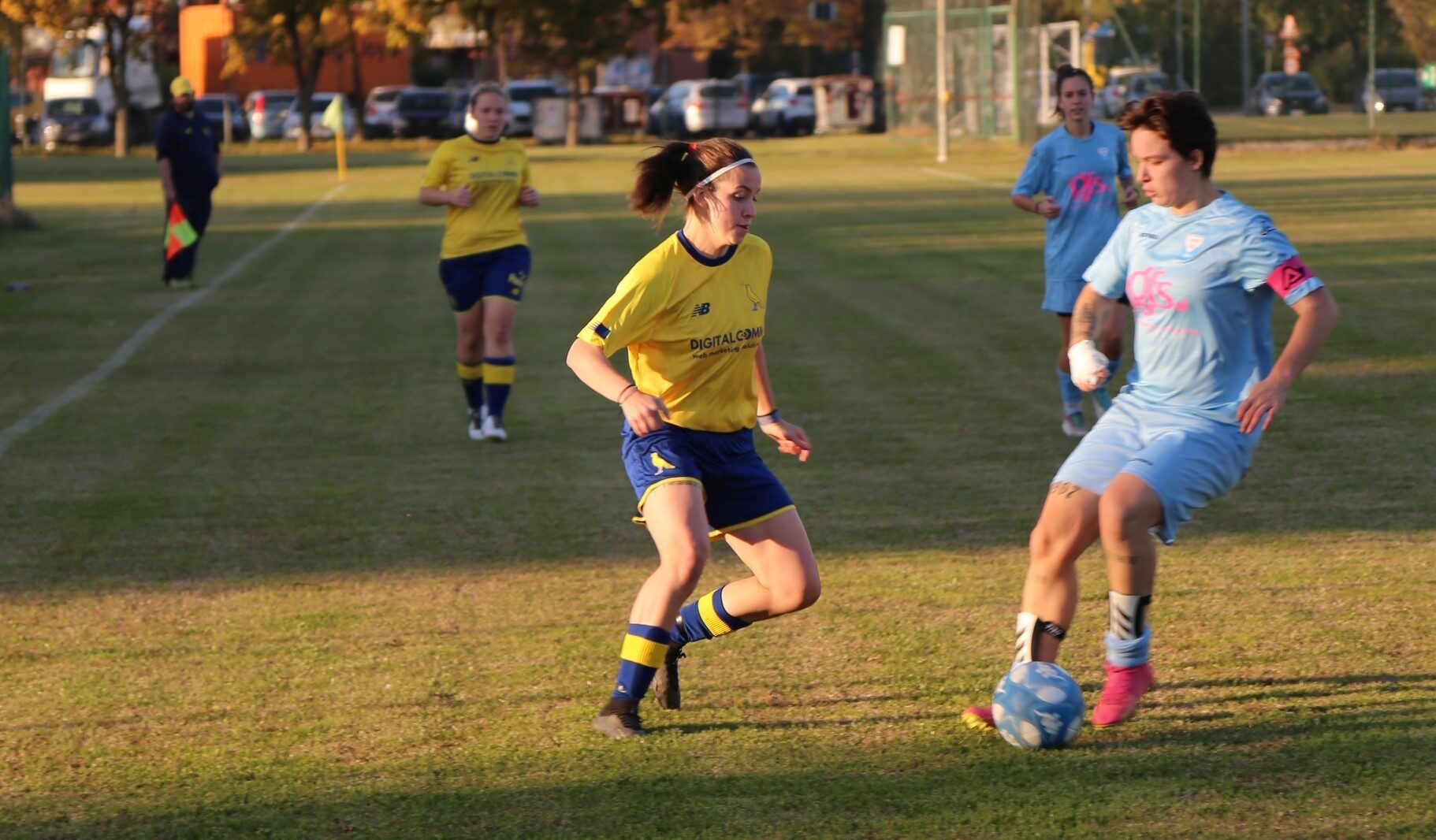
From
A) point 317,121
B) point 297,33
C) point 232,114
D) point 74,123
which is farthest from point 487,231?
point 232,114

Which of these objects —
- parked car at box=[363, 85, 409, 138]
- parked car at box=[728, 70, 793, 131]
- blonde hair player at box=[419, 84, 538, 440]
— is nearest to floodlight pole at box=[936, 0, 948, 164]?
parked car at box=[728, 70, 793, 131]

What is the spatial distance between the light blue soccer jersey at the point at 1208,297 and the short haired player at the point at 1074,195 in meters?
5.09

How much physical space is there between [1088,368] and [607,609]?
257cm

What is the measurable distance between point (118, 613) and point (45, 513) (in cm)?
217

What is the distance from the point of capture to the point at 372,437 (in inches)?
428

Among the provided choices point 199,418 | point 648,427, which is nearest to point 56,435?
point 199,418

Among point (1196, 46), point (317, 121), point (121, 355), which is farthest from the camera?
point (317, 121)

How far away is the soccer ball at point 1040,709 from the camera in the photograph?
5.00 m

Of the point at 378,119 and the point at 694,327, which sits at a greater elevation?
the point at 378,119

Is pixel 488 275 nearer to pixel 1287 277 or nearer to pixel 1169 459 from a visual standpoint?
pixel 1169 459

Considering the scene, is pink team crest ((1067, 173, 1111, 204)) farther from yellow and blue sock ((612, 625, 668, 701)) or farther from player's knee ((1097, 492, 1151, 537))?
yellow and blue sock ((612, 625, 668, 701))

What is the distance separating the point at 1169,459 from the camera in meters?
4.96

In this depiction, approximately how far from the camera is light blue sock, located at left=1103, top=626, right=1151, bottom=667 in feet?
17.0

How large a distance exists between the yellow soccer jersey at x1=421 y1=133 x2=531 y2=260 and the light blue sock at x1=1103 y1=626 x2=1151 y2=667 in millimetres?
6058
